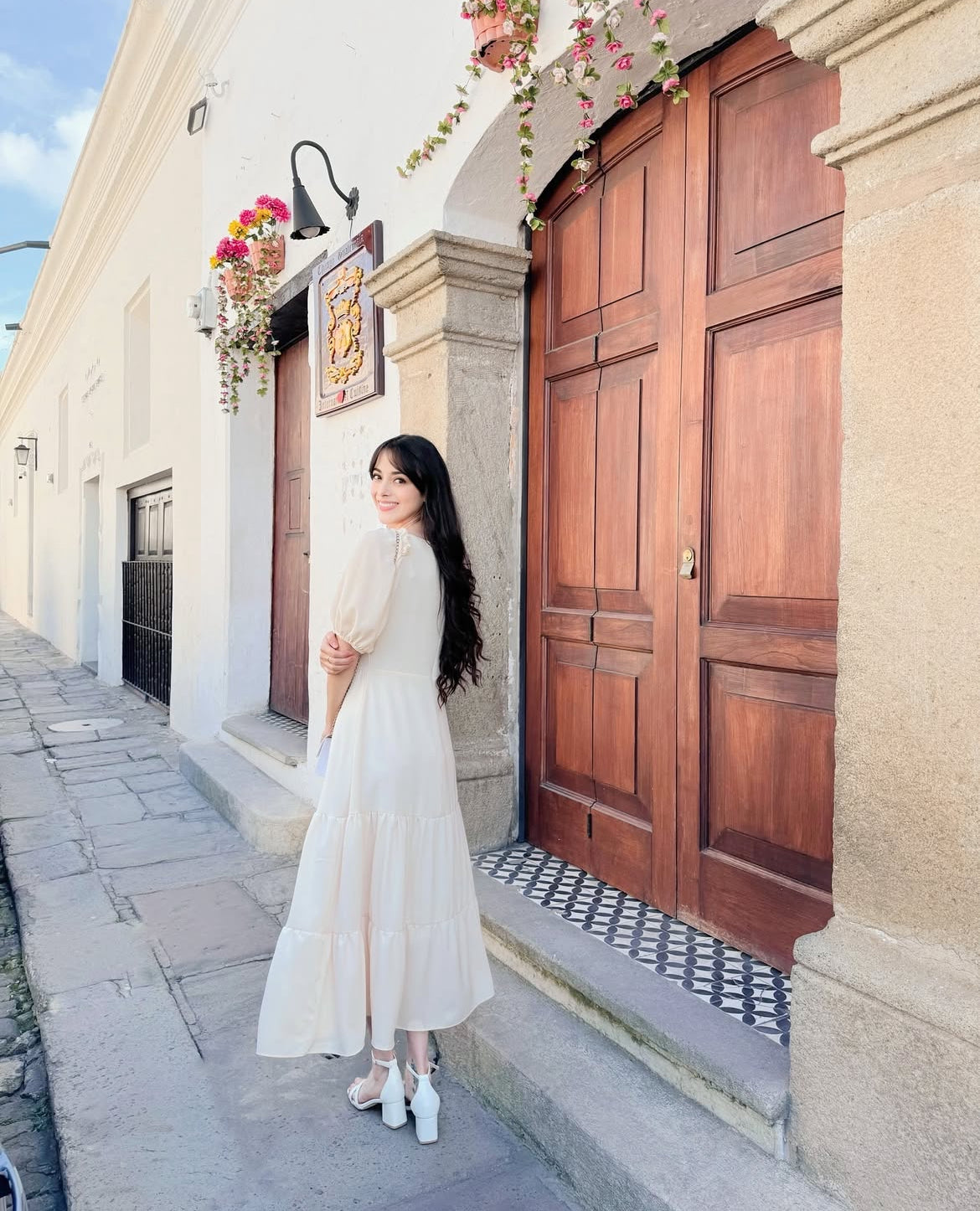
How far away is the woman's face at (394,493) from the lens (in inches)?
82.6

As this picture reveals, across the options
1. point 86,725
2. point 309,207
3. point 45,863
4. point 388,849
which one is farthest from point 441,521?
point 86,725

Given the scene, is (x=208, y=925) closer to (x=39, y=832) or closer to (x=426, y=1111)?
(x=426, y=1111)

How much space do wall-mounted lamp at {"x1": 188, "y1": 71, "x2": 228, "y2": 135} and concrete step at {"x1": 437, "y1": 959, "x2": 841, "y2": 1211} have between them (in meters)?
5.78

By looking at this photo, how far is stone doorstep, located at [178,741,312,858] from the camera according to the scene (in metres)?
4.00

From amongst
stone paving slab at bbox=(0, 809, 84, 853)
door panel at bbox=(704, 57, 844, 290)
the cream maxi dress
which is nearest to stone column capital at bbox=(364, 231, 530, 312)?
door panel at bbox=(704, 57, 844, 290)

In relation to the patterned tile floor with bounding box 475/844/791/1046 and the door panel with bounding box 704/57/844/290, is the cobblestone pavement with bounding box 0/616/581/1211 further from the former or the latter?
the door panel with bounding box 704/57/844/290

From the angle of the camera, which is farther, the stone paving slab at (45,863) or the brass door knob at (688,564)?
the stone paving slab at (45,863)

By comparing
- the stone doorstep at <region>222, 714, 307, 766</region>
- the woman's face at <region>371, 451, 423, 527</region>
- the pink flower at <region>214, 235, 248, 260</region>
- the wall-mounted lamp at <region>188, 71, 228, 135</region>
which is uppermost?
the wall-mounted lamp at <region>188, 71, 228, 135</region>

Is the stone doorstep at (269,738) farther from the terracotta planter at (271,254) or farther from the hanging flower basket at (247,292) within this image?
the terracotta planter at (271,254)

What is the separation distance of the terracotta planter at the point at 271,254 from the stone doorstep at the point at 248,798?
2.77m

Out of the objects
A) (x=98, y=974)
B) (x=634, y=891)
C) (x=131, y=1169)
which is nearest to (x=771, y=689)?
(x=634, y=891)

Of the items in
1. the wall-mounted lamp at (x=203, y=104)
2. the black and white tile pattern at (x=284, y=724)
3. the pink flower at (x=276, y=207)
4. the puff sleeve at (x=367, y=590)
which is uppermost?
the wall-mounted lamp at (x=203, y=104)

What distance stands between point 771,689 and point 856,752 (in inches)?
28.0

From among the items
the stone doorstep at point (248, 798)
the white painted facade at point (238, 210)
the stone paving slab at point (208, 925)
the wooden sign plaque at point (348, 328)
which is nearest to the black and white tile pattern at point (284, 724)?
the white painted facade at point (238, 210)
